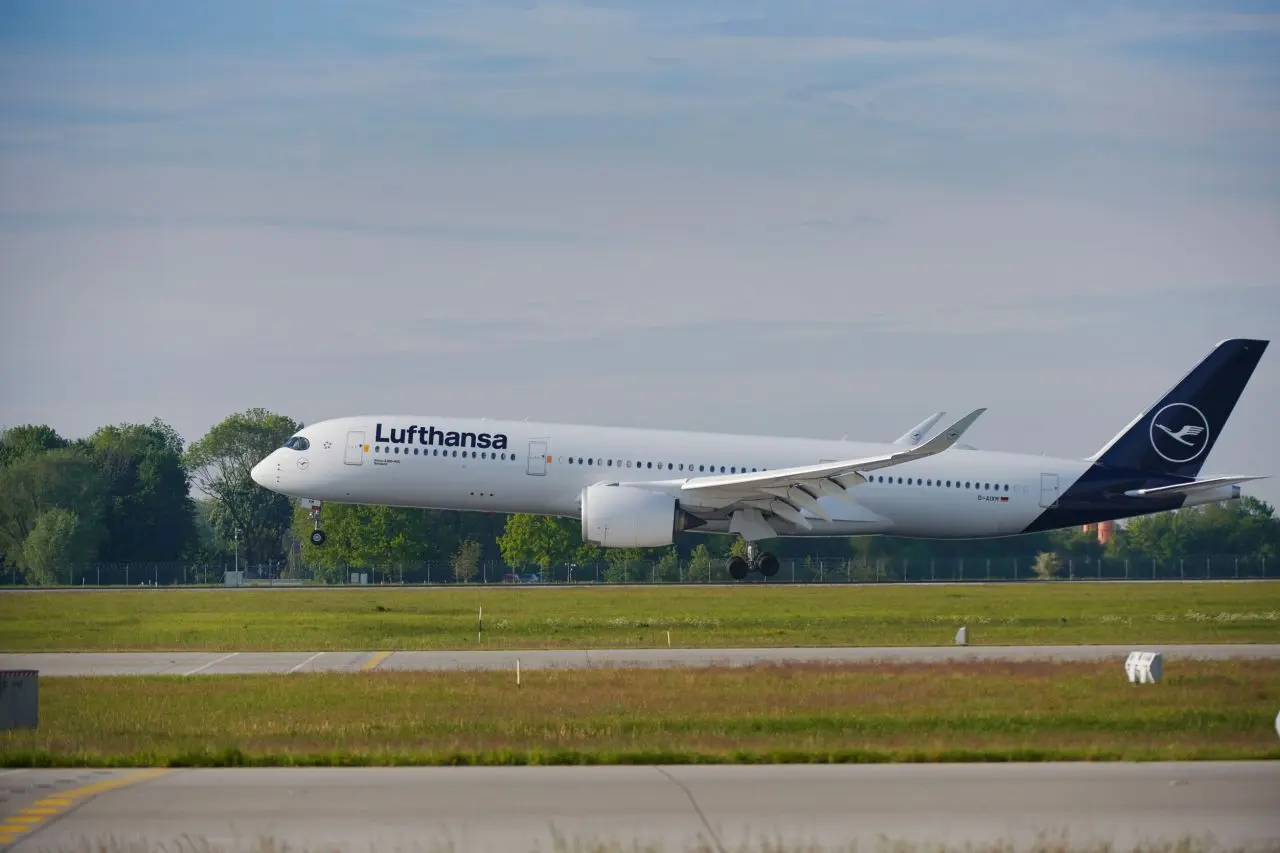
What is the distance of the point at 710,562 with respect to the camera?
215ft

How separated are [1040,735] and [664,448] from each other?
3041 cm

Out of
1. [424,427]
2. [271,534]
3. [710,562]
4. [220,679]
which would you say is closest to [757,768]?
[220,679]

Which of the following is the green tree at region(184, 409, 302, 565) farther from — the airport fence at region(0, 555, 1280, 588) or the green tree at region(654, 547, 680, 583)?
the green tree at region(654, 547, 680, 583)

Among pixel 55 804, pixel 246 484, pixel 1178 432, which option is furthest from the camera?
pixel 246 484

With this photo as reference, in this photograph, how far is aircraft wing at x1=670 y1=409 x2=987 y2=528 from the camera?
4512 cm

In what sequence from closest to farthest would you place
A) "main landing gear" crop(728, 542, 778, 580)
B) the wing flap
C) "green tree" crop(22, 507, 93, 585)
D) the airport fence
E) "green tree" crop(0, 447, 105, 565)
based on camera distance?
the wing flap
"main landing gear" crop(728, 542, 778, 580)
the airport fence
"green tree" crop(22, 507, 93, 585)
"green tree" crop(0, 447, 105, 565)

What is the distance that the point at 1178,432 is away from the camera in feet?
172

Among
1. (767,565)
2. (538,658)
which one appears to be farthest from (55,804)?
(767,565)

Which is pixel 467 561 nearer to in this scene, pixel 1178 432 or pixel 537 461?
pixel 537 461

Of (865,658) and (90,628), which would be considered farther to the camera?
(90,628)

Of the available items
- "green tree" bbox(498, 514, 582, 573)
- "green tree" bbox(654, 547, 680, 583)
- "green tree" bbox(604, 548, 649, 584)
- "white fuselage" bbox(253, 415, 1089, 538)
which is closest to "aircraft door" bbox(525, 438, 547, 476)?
"white fuselage" bbox(253, 415, 1089, 538)

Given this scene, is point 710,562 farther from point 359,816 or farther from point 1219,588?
point 359,816

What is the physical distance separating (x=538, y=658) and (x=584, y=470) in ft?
61.7

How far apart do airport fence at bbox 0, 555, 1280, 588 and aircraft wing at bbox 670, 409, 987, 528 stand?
3.07 m
